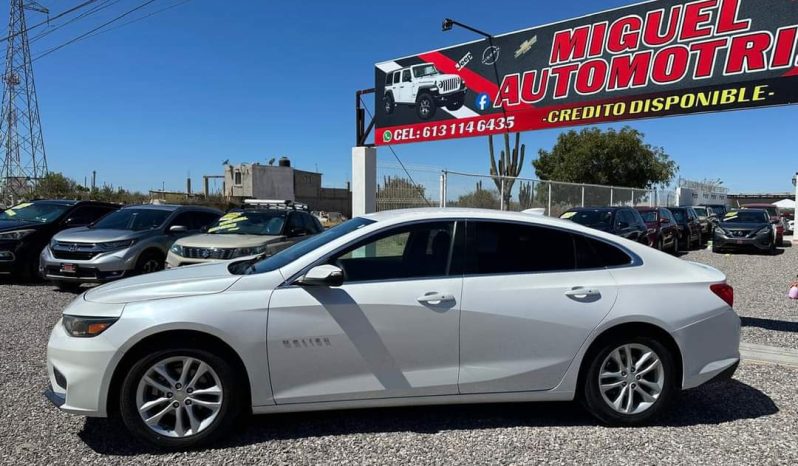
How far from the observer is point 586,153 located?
38.5 metres

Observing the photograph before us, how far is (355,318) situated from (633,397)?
82.2 inches

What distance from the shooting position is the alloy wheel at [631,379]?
3.82 m

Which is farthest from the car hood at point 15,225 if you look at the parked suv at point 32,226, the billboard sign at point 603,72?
the billboard sign at point 603,72

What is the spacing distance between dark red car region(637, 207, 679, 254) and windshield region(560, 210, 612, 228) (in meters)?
2.65

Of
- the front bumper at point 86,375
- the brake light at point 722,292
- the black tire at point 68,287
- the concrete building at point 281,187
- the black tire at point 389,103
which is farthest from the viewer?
the concrete building at point 281,187

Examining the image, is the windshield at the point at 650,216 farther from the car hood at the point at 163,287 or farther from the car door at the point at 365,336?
the car hood at the point at 163,287

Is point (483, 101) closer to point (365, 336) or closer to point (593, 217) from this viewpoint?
point (593, 217)

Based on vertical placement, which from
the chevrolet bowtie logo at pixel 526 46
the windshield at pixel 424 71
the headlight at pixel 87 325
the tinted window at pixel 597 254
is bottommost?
the headlight at pixel 87 325

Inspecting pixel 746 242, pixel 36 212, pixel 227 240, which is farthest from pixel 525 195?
pixel 36 212

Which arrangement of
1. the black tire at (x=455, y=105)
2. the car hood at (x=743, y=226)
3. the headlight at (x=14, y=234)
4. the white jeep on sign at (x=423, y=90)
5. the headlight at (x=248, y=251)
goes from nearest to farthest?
1. the headlight at (x=248, y=251)
2. the headlight at (x=14, y=234)
3. the black tire at (x=455, y=105)
4. the white jeep on sign at (x=423, y=90)
5. the car hood at (x=743, y=226)

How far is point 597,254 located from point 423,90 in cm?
923

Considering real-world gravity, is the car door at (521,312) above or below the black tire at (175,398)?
above

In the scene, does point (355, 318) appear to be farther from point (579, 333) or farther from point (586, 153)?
point (586, 153)

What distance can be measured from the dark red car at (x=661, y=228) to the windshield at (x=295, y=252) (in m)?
12.4
